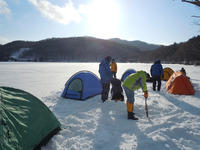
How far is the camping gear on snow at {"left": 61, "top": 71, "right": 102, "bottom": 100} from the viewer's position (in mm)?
6980

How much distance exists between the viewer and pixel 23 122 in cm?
286

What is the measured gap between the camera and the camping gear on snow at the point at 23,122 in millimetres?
2477

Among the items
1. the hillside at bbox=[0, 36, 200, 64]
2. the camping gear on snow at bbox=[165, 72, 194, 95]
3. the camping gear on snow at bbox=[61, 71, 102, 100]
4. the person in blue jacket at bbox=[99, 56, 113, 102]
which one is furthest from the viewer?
the hillside at bbox=[0, 36, 200, 64]

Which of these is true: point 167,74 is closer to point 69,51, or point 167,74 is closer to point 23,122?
point 23,122

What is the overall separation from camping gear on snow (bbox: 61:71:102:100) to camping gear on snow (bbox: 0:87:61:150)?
3.32 m

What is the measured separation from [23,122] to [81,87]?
424 cm

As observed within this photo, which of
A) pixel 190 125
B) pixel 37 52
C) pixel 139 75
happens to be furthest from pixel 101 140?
pixel 37 52

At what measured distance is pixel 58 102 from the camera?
6.66 meters

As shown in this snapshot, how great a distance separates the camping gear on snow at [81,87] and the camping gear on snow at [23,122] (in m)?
3.32

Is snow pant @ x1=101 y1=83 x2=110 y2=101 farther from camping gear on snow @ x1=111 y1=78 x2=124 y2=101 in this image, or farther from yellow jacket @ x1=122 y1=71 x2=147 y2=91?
yellow jacket @ x1=122 y1=71 x2=147 y2=91

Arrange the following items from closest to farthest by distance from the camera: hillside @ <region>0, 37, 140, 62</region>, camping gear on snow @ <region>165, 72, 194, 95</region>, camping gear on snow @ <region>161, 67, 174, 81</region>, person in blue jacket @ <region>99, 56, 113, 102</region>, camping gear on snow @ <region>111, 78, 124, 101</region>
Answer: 1. person in blue jacket @ <region>99, 56, 113, 102</region>
2. camping gear on snow @ <region>111, 78, 124, 101</region>
3. camping gear on snow @ <region>165, 72, 194, 95</region>
4. camping gear on snow @ <region>161, 67, 174, 81</region>
5. hillside @ <region>0, 37, 140, 62</region>

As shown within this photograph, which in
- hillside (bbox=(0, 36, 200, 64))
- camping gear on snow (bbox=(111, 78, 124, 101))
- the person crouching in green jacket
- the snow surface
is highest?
hillside (bbox=(0, 36, 200, 64))

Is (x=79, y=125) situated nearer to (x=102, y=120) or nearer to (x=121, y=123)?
(x=102, y=120)

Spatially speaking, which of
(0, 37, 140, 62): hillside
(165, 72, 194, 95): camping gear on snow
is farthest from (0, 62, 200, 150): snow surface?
(0, 37, 140, 62): hillside
